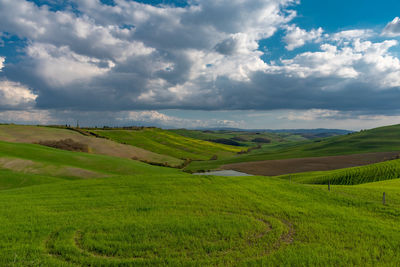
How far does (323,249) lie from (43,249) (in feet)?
52.2

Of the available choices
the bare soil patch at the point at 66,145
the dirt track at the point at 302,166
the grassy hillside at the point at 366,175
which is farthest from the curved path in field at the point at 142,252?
the bare soil patch at the point at 66,145

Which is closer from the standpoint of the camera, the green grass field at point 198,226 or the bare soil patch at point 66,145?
the green grass field at point 198,226

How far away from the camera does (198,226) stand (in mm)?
15477

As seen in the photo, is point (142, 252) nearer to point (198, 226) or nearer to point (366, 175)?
point (198, 226)

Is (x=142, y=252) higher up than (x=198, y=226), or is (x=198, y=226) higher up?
(x=198, y=226)

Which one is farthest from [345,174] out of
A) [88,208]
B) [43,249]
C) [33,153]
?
[33,153]

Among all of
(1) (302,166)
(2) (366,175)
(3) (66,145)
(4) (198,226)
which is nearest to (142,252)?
(4) (198,226)

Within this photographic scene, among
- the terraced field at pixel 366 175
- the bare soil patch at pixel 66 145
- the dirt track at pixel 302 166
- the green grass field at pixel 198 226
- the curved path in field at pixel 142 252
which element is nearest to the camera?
the curved path in field at pixel 142 252

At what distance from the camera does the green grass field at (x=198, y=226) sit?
11.9 metres

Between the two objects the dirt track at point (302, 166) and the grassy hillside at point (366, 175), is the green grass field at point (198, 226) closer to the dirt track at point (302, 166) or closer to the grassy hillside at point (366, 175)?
the grassy hillside at point (366, 175)

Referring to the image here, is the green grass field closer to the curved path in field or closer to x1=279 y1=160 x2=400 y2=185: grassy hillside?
the curved path in field

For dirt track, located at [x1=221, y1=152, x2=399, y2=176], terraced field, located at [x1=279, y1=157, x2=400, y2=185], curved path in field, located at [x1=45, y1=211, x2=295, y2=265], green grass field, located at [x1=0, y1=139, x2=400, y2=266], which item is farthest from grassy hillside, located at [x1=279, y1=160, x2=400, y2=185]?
curved path in field, located at [x1=45, y1=211, x2=295, y2=265]

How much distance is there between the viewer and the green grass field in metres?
11.9

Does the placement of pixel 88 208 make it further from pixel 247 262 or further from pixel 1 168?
pixel 1 168
